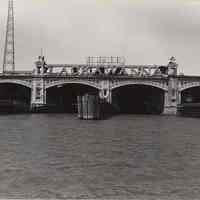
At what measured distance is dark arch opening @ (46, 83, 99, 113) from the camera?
10844 centimetres

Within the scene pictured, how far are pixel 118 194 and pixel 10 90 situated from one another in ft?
355

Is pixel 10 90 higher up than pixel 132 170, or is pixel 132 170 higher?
pixel 10 90

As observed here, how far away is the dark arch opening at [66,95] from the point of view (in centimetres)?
10844

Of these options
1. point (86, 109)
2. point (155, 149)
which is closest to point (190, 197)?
point (155, 149)

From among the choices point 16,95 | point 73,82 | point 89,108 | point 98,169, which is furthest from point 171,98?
point 98,169

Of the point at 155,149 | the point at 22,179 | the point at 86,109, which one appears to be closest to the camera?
the point at 22,179

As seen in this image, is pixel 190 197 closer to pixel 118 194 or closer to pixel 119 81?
pixel 118 194

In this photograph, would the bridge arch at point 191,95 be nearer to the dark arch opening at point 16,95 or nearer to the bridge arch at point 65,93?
the bridge arch at point 65,93

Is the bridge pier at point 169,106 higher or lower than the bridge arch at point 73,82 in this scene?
lower

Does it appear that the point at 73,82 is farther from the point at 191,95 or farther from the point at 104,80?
the point at 191,95

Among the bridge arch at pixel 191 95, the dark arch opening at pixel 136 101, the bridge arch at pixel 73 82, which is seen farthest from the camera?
the dark arch opening at pixel 136 101

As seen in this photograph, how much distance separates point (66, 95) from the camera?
127 meters

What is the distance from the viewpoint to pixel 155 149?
3372cm

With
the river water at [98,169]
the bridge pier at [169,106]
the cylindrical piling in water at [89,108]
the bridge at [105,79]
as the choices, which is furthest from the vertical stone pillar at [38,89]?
the river water at [98,169]
